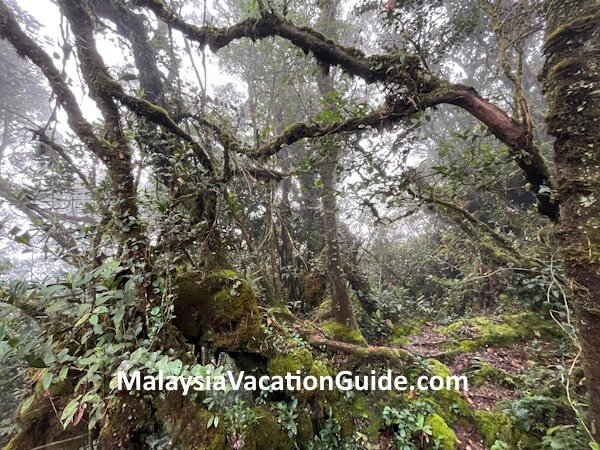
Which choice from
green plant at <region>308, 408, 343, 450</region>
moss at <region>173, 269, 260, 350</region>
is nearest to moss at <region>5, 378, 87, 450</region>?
moss at <region>173, 269, 260, 350</region>

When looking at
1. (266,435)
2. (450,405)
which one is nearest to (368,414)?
(450,405)

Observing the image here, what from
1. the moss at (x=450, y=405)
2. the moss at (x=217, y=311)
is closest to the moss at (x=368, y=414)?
the moss at (x=450, y=405)

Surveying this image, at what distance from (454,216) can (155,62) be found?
6363mm

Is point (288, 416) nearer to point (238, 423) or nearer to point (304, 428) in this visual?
point (304, 428)

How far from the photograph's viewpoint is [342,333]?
476cm

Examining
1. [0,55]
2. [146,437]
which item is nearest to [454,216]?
[146,437]

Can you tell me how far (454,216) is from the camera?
191 inches

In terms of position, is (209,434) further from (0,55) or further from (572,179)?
(0,55)

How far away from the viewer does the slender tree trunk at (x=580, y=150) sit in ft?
6.60

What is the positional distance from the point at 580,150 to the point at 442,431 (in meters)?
3.17

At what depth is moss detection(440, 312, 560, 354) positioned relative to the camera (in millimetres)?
5012

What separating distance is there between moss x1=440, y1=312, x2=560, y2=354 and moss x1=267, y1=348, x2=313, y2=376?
300 cm

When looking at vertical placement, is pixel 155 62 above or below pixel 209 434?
above

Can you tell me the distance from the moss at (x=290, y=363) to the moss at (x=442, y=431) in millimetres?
1529
